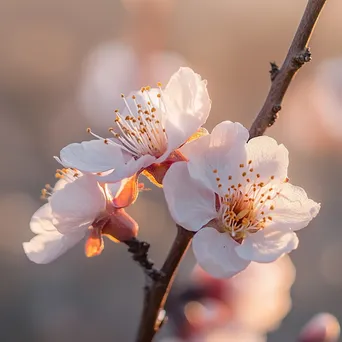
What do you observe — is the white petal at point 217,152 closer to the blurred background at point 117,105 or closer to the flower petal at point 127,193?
the flower petal at point 127,193

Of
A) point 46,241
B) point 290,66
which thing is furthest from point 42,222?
point 290,66

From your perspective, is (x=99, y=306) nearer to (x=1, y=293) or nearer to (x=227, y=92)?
(x=1, y=293)

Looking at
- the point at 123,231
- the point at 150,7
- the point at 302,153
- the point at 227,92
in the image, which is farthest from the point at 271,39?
the point at 123,231

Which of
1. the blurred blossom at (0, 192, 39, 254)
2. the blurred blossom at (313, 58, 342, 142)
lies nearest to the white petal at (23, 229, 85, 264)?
the blurred blossom at (313, 58, 342, 142)

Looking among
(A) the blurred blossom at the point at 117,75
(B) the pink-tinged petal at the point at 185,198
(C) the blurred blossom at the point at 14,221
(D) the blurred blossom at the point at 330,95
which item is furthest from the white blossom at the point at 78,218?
(C) the blurred blossom at the point at 14,221

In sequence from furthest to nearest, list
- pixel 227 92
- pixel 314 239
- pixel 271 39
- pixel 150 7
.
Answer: pixel 271 39 < pixel 227 92 < pixel 314 239 < pixel 150 7

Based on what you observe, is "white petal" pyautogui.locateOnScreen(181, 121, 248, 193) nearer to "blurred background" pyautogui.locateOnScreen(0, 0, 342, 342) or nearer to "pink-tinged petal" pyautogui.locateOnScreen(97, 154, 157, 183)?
"pink-tinged petal" pyautogui.locateOnScreen(97, 154, 157, 183)
